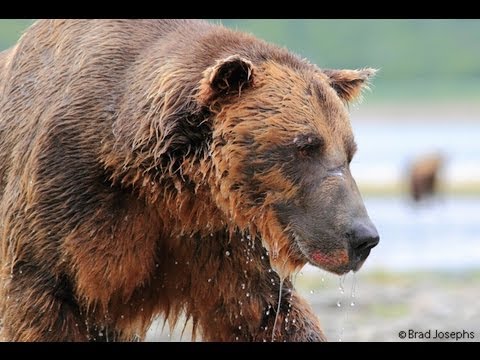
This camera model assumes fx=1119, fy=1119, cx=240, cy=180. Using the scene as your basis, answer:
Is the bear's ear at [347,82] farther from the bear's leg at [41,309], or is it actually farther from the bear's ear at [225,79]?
the bear's leg at [41,309]

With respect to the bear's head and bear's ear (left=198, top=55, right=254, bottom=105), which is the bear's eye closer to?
the bear's head

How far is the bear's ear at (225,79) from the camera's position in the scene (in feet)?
18.0

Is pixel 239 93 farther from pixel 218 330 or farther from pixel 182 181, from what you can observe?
pixel 218 330

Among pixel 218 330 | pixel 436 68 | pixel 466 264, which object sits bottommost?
pixel 436 68

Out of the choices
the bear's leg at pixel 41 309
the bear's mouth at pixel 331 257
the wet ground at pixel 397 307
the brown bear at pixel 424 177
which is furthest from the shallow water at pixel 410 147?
the bear's mouth at pixel 331 257

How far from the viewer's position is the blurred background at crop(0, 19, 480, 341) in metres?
11.3

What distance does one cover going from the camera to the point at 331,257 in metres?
5.32

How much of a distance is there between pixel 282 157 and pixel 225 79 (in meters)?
0.48

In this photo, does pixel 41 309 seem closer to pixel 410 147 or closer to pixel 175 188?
pixel 175 188

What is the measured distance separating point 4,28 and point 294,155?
60.6m

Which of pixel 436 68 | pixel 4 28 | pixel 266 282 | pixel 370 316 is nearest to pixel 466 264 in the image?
pixel 370 316

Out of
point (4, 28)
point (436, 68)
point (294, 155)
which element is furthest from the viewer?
point (436, 68)

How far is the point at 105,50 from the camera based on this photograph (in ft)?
19.7

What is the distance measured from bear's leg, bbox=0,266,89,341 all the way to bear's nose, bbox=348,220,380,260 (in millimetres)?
1560
